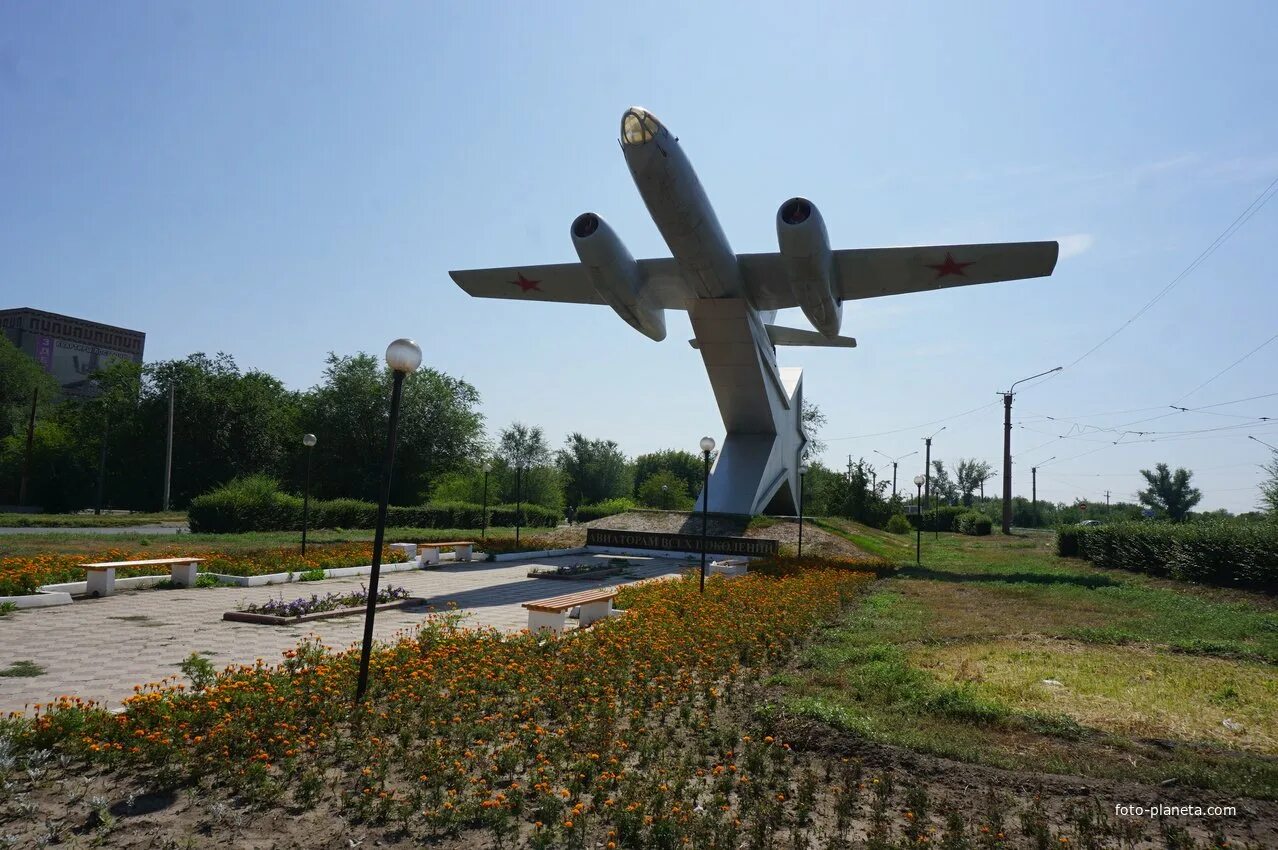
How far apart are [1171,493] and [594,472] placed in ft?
141

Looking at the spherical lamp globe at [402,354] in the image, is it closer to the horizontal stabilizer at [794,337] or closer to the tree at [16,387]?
the horizontal stabilizer at [794,337]

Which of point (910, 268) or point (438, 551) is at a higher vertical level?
point (910, 268)

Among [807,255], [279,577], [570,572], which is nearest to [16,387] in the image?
[279,577]

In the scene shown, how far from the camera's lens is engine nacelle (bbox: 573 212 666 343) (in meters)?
Result: 16.8

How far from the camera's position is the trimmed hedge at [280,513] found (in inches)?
952

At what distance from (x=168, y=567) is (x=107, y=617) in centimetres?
379

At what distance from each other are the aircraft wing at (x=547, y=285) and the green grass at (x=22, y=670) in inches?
607

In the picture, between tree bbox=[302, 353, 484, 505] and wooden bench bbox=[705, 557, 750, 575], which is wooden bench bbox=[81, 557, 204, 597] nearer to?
wooden bench bbox=[705, 557, 750, 575]

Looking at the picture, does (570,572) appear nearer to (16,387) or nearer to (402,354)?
(402,354)

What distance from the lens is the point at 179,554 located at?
15.1 m

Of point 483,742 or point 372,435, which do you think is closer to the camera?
point 483,742

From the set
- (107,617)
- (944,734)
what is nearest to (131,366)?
(107,617)

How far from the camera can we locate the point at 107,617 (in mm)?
9141

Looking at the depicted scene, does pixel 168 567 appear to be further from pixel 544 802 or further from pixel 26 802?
pixel 544 802
